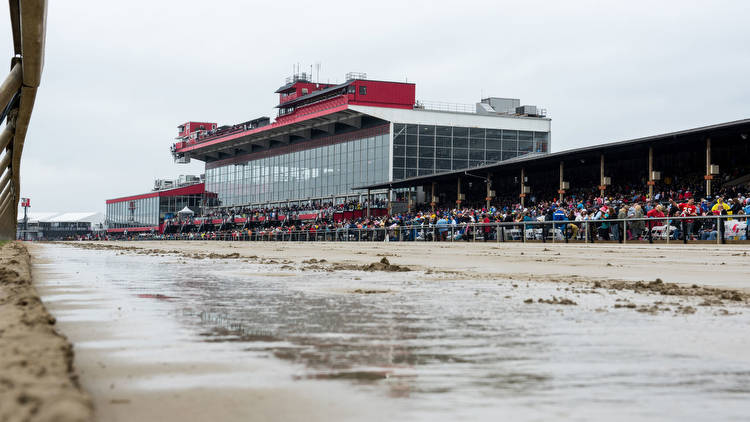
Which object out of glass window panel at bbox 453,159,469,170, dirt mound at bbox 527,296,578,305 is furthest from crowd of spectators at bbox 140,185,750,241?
glass window panel at bbox 453,159,469,170

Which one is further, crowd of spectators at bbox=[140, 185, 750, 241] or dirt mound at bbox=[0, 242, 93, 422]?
crowd of spectators at bbox=[140, 185, 750, 241]

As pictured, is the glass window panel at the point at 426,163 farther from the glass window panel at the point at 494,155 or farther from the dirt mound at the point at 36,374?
the dirt mound at the point at 36,374

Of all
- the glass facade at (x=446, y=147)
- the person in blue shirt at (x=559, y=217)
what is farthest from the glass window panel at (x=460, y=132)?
the person in blue shirt at (x=559, y=217)

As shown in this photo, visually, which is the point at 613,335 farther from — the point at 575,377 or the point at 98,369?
the point at 98,369

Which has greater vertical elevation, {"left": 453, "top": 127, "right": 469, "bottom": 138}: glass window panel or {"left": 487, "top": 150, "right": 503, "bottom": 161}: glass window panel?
{"left": 453, "top": 127, "right": 469, "bottom": 138}: glass window panel

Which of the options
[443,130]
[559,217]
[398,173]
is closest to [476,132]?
[443,130]

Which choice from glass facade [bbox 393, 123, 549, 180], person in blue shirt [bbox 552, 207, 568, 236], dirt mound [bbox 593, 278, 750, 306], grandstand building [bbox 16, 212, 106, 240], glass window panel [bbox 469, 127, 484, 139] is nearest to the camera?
dirt mound [bbox 593, 278, 750, 306]

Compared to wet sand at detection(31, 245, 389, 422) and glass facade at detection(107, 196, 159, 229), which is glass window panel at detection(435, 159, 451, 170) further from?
wet sand at detection(31, 245, 389, 422)

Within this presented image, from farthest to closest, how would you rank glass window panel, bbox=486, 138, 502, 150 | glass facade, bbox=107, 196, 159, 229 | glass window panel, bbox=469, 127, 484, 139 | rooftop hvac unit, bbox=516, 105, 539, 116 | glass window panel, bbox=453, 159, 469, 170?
1. glass facade, bbox=107, 196, 159, 229
2. rooftop hvac unit, bbox=516, 105, 539, 116
3. glass window panel, bbox=486, 138, 502, 150
4. glass window panel, bbox=469, 127, 484, 139
5. glass window panel, bbox=453, 159, 469, 170

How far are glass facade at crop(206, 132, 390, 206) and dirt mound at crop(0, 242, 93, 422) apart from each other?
217 feet

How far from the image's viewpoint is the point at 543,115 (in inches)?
2963

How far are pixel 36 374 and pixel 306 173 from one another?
265 ft

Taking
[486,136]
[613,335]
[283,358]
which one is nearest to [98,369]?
[283,358]

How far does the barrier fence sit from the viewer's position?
19.9 meters
